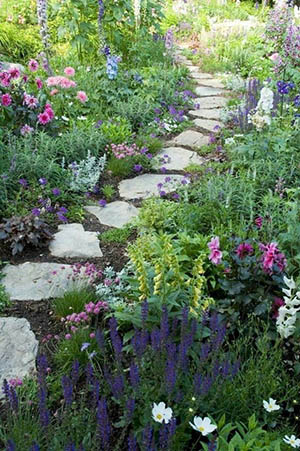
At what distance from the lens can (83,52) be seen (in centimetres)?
711

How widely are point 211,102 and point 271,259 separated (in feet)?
15.5

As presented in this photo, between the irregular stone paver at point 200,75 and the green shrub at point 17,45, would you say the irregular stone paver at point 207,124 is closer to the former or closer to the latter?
the irregular stone paver at point 200,75

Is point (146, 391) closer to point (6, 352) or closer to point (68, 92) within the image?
point (6, 352)

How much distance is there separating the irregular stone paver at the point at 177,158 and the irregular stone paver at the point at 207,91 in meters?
2.18

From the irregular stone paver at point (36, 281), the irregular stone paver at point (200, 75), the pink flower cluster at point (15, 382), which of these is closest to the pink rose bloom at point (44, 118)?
the irregular stone paver at point (36, 281)

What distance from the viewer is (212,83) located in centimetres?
785

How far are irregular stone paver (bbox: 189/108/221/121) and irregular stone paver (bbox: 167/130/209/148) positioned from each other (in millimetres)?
607

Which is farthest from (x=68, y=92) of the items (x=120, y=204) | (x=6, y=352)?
(x=6, y=352)

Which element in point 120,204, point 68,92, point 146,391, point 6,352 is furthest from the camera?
point 68,92

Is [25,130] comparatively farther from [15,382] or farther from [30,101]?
[15,382]

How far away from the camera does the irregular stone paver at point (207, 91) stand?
7.21m

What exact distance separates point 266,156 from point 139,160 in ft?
3.96

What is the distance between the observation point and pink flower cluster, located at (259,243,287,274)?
249 cm

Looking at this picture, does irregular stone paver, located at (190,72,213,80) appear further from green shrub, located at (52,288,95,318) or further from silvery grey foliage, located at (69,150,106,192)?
green shrub, located at (52,288,95,318)
